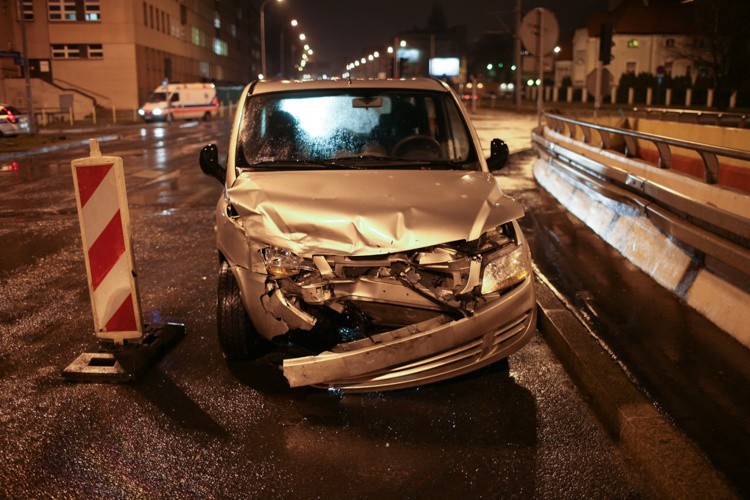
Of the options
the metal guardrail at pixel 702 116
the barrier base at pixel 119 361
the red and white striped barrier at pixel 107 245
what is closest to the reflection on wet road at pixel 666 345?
the barrier base at pixel 119 361

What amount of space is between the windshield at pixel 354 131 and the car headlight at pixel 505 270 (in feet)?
4.03

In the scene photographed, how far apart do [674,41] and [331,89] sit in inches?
3210

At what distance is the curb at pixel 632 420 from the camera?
342 centimetres

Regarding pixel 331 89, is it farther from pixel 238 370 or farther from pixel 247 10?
pixel 247 10

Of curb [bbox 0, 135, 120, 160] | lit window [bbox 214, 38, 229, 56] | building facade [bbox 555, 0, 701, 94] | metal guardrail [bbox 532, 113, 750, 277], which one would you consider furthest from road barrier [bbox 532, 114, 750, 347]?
lit window [bbox 214, 38, 229, 56]

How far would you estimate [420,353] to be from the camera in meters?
4.32

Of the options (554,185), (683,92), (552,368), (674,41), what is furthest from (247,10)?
(552,368)

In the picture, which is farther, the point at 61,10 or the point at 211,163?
the point at 61,10

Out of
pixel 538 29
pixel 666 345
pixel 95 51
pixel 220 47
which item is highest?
pixel 220 47

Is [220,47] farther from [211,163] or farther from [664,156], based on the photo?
[211,163]

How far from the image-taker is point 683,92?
5931cm

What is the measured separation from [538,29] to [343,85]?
36.0 ft

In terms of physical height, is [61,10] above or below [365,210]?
above

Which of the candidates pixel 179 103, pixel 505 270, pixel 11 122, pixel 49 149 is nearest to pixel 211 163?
pixel 505 270
